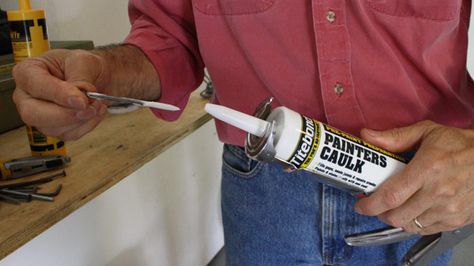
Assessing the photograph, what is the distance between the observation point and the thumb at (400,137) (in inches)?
17.3

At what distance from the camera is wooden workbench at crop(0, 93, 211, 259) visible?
0.53m

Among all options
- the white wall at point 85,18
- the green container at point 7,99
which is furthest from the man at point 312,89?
the white wall at point 85,18

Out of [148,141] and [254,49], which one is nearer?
[254,49]

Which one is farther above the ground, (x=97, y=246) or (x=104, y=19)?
(x=104, y=19)

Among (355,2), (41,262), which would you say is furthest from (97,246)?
(355,2)

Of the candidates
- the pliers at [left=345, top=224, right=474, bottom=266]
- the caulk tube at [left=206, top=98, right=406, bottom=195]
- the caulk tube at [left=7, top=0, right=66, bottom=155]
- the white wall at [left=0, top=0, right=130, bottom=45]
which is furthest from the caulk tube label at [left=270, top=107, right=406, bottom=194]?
the white wall at [left=0, top=0, right=130, bottom=45]

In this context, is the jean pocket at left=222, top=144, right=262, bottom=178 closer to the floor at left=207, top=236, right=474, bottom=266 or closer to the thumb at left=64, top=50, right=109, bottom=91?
the thumb at left=64, top=50, right=109, bottom=91

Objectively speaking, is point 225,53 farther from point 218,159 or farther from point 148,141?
point 218,159

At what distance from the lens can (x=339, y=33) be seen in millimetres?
477

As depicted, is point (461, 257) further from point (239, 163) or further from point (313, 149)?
point (313, 149)

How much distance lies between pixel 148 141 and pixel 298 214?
1.09 ft

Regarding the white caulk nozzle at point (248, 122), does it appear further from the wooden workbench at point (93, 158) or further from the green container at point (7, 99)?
the green container at point (7, 99)

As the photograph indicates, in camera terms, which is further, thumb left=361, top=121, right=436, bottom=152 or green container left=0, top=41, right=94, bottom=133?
green container left=0, top=41, right=94, bottom=133

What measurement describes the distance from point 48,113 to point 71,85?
39 mm
